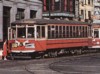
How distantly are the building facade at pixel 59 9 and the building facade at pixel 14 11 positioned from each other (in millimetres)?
18816

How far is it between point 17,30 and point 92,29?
13665 mm

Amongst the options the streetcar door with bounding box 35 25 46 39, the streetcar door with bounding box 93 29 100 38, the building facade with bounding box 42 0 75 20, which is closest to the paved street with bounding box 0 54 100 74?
the streetcar door with bounding box 35 25 46 39

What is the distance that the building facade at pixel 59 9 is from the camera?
7488 cm

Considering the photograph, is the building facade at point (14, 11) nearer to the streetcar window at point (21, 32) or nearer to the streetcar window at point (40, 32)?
the streetcar window at point (40, 32)

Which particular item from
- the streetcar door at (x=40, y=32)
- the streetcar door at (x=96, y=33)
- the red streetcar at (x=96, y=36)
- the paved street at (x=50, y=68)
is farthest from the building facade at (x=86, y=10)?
the paved street at (x=50, y=68)

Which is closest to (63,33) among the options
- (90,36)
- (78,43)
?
(78,43)

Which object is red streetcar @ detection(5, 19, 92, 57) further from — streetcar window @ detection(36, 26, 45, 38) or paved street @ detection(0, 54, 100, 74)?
paved street @ detection(0, 54, 100, 74)

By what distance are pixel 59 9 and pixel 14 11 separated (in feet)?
86.0

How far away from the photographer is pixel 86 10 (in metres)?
83.5

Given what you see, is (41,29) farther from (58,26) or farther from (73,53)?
(73,53)

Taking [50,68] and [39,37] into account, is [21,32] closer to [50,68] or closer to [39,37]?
[39,37]

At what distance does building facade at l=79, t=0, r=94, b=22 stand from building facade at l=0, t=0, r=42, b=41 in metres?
25.1

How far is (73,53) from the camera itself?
43.2 metres

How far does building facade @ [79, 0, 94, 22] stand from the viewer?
80.9 metres
